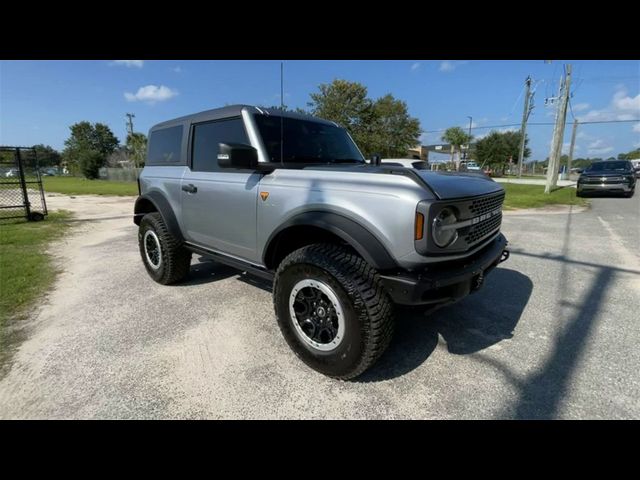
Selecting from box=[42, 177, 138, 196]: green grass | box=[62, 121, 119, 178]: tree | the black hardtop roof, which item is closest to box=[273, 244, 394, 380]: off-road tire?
the black hardtop roof

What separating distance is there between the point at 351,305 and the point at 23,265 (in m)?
5.74

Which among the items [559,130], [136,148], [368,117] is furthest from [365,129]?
[136,148]

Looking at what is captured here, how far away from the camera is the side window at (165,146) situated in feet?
13.0

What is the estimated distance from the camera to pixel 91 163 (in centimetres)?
4828

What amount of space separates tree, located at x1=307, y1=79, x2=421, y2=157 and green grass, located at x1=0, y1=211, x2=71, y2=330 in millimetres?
23287

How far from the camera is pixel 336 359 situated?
2.30m

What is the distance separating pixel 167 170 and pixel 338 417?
342 centimetres

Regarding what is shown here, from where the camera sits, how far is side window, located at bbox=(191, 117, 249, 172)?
10.4 feet

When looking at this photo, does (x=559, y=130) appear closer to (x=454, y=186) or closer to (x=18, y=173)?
(x=454, y=186)

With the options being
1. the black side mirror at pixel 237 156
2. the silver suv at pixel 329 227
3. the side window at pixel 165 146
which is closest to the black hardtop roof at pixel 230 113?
the silver suv at pixel 329 227

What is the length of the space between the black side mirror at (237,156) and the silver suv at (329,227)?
0.4 inches

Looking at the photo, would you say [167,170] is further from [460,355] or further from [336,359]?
[460,355]

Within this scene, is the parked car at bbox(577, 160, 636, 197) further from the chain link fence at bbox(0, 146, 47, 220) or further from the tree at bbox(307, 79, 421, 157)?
the chain link fence at bbox(0, 146, 47, 220)
